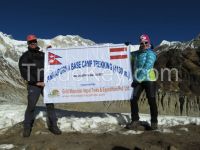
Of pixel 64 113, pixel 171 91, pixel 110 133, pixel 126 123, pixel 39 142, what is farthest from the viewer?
pixel 171 91

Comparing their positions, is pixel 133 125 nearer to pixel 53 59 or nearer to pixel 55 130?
pixel 55 130

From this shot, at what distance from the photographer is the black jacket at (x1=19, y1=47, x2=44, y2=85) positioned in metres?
10.9

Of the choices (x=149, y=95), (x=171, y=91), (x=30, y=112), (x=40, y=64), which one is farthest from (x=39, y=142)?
(x=171, y=91)

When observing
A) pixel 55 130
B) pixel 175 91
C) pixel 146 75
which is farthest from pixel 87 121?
pixel 175 91

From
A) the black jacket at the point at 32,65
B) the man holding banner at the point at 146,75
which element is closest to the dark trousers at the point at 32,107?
the black jacket at the point at 32,65

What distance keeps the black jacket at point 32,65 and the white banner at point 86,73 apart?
1.05m

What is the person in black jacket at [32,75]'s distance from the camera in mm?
10898

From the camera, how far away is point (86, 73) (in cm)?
1223

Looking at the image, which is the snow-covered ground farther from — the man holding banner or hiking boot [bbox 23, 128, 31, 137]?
hiking boot [bbox 23, 128, 31, 137]

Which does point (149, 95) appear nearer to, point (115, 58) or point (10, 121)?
point (115, 58)

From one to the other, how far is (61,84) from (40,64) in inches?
51.3

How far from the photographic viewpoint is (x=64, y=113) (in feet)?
41.6

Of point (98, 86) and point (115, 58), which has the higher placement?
point (115, 58)

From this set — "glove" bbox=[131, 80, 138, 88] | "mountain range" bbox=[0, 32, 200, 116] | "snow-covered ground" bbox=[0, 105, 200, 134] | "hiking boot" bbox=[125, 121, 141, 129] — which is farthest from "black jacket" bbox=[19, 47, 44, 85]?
"mountain range" bbox=[0, 32, 200, 116]
